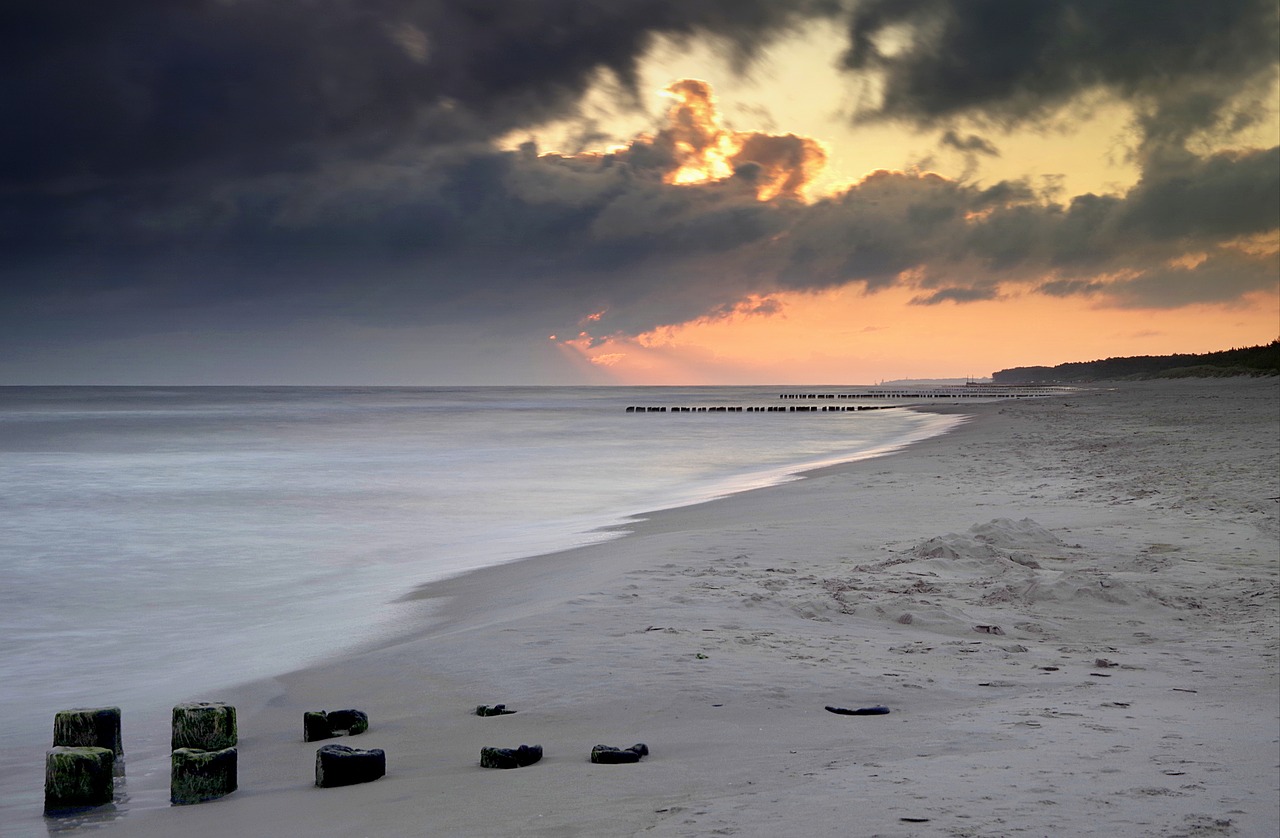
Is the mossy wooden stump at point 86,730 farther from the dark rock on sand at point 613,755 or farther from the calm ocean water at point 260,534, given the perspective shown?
the dark rock on sand at point 613,755

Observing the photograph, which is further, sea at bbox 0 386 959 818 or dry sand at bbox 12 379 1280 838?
sea at bbox 0 386 959 818

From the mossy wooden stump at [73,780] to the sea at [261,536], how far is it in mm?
1902

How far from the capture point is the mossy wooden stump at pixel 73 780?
3980 mm

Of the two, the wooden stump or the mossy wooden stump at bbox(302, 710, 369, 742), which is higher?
the wooden stump

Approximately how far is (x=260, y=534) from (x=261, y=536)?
0.27m

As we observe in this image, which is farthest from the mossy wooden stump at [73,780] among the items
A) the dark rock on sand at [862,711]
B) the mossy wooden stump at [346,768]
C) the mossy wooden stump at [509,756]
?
the dark rock on sand at [862,711]

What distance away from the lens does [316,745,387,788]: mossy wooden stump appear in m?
4.02

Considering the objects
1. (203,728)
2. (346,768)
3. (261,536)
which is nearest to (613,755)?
(346,768)

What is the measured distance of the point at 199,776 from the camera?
406 centimetres

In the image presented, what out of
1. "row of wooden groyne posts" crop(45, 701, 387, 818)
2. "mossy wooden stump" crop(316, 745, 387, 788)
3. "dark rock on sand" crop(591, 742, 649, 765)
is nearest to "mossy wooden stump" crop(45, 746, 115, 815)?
"row of wooden groyne posts" crop(45, 701, 387, 818)

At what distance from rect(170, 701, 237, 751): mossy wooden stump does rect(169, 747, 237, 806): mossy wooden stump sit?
0.99 ft

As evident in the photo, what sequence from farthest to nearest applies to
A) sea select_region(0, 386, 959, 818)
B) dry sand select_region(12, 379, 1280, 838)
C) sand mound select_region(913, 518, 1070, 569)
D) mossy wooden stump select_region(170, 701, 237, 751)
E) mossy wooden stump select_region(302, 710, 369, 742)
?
sand mound select_region(913, 518, 1070, 569), sea select_region(0, 386, 959, 818), mossy wooden stump select_region(302, 710, 369, 742), mossy wooden stump select_region(170, 701, 237, 751), dry sand select_region(12, 379, 1280, 838)

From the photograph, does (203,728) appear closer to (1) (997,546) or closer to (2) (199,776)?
(2) (199,776)

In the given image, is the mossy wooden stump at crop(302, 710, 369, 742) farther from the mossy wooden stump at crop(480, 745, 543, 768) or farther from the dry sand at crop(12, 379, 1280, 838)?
the mossy wooden stump at crop(480, 745, 543, 768)
